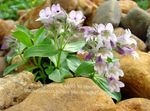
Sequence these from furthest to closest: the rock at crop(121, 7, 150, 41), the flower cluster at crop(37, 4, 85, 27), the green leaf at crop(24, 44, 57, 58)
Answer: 1. the rock at crop(121, 7, 150, 41)
2. the green leaf at crop(24, 44, 57, 58)
3. the flower cluster at crop(37, 4, 85, 27)

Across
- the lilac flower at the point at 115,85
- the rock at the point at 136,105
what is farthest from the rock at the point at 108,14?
the rock at the point at 136,105

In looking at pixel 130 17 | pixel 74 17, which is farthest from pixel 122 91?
pixel 130 17

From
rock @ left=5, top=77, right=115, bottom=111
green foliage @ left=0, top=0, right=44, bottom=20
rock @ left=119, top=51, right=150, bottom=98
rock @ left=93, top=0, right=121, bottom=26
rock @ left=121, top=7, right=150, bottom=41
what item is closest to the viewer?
rock @ left=5, top=77, right=115, bottom=111

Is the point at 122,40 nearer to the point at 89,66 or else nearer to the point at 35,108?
the point at 89,66

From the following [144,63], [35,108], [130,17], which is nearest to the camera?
[35,108]

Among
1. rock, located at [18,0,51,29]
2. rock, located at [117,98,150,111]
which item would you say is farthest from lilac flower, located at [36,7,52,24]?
rock, located at [18,0,51,29]

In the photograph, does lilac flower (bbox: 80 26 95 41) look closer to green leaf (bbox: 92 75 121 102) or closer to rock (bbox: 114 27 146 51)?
green leaf (bbox: 92 75 121 102)

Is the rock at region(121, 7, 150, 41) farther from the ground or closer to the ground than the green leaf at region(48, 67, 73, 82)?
closer to the ground
